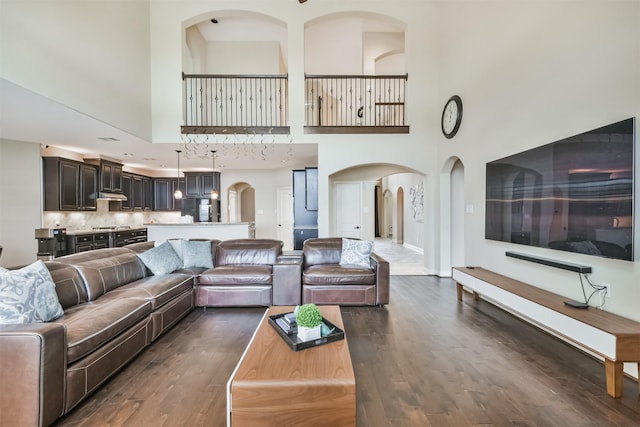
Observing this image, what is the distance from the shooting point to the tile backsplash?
19.4 feet

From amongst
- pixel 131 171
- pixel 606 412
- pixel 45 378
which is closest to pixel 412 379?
pixel 606 412

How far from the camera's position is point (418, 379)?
219 cm

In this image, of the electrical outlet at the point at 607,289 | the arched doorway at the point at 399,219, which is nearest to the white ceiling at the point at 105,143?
the electrical outlet at the point at 607,289

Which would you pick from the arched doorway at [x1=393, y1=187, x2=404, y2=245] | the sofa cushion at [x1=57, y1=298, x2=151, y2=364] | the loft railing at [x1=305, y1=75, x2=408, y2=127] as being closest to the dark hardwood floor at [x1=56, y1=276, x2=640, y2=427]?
the sofa cushion at [x1=57, y1=298, x2=151, y2=364]

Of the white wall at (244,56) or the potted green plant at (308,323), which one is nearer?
the potted green plant at (308,323)

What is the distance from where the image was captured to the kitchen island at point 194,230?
19.4ft

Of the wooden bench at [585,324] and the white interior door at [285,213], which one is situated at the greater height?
the white interior door at [285,213]

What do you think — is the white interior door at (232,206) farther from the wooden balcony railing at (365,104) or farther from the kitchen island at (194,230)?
the wooden balcony railing at (365,104)

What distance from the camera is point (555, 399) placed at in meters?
1.96

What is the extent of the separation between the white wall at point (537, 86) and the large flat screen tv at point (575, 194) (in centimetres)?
11

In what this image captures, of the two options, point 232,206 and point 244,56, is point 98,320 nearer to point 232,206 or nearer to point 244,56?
point 244,56

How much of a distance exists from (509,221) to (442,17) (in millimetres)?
4176

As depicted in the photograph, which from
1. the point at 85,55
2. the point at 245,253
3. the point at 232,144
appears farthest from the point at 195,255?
the point at 85,55

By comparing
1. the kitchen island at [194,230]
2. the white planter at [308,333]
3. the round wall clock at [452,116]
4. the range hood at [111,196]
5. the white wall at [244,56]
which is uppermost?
the white wall at [244,56]
